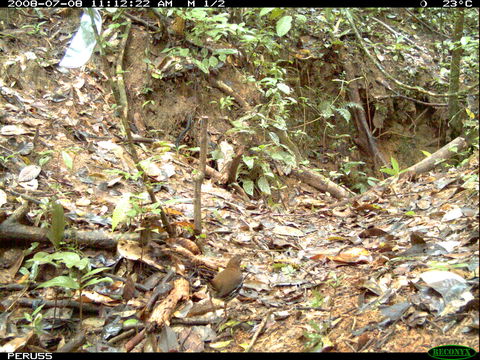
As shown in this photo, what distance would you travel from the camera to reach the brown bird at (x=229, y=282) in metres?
2.60

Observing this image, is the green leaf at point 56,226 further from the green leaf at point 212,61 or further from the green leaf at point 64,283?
the green leaf at point 212,61

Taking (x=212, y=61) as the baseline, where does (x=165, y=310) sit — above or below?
below

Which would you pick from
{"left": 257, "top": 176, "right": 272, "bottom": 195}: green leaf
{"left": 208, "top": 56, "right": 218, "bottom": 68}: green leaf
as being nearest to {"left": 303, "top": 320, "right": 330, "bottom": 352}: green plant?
{"left": 257, "top": 176, "right": 272, "bottom": 195}: green leaf

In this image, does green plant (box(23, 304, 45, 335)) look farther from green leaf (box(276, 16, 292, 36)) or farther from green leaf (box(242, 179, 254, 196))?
green leaf (box(242, 179, 254, 196))

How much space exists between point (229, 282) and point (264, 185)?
2386 millimetres

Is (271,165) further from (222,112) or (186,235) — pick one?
(186,235)

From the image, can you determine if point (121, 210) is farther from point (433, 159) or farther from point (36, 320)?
point (433, 159)

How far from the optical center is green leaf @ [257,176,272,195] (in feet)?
16.0

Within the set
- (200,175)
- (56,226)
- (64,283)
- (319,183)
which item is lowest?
(319,183)

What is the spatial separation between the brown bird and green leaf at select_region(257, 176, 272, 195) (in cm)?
231

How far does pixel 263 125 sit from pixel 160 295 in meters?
2.97

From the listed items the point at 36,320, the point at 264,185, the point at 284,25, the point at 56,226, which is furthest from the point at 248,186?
the point at 36,320

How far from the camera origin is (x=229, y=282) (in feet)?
8.55

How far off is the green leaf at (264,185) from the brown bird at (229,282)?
2307 millimetres
